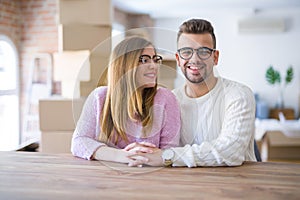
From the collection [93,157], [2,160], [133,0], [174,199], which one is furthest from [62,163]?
[133,0]

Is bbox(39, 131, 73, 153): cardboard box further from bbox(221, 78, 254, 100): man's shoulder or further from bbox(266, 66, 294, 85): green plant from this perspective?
bbox(266, 66, 294, 85): green plant

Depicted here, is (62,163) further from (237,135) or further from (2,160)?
(237,135)

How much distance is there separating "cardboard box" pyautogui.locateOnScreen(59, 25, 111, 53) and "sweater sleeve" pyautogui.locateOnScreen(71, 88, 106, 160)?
752mm

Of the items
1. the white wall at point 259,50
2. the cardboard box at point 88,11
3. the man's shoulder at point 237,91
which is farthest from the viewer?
the white wall at point 259,50

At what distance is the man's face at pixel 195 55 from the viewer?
3.45 ft

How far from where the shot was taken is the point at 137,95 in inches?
41.5

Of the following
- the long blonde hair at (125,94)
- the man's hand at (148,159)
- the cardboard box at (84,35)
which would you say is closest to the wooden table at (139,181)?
the man's hand at (148,159)

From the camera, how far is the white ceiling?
4230 mm

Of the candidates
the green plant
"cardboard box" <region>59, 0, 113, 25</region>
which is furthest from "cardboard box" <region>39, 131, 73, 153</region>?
the green plant

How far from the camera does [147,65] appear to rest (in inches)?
39.9

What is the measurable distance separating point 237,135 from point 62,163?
1.90ft

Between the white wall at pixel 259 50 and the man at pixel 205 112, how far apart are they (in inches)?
149

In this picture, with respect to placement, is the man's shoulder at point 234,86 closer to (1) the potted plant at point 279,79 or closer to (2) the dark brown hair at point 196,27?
(2) the dark brown hair at point 196,27

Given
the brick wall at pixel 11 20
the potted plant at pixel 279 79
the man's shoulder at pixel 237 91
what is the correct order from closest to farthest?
the man's shoulder at pixel 237 91, the brick wall at pixel 11 20, the potted plant at pixel 279 79
